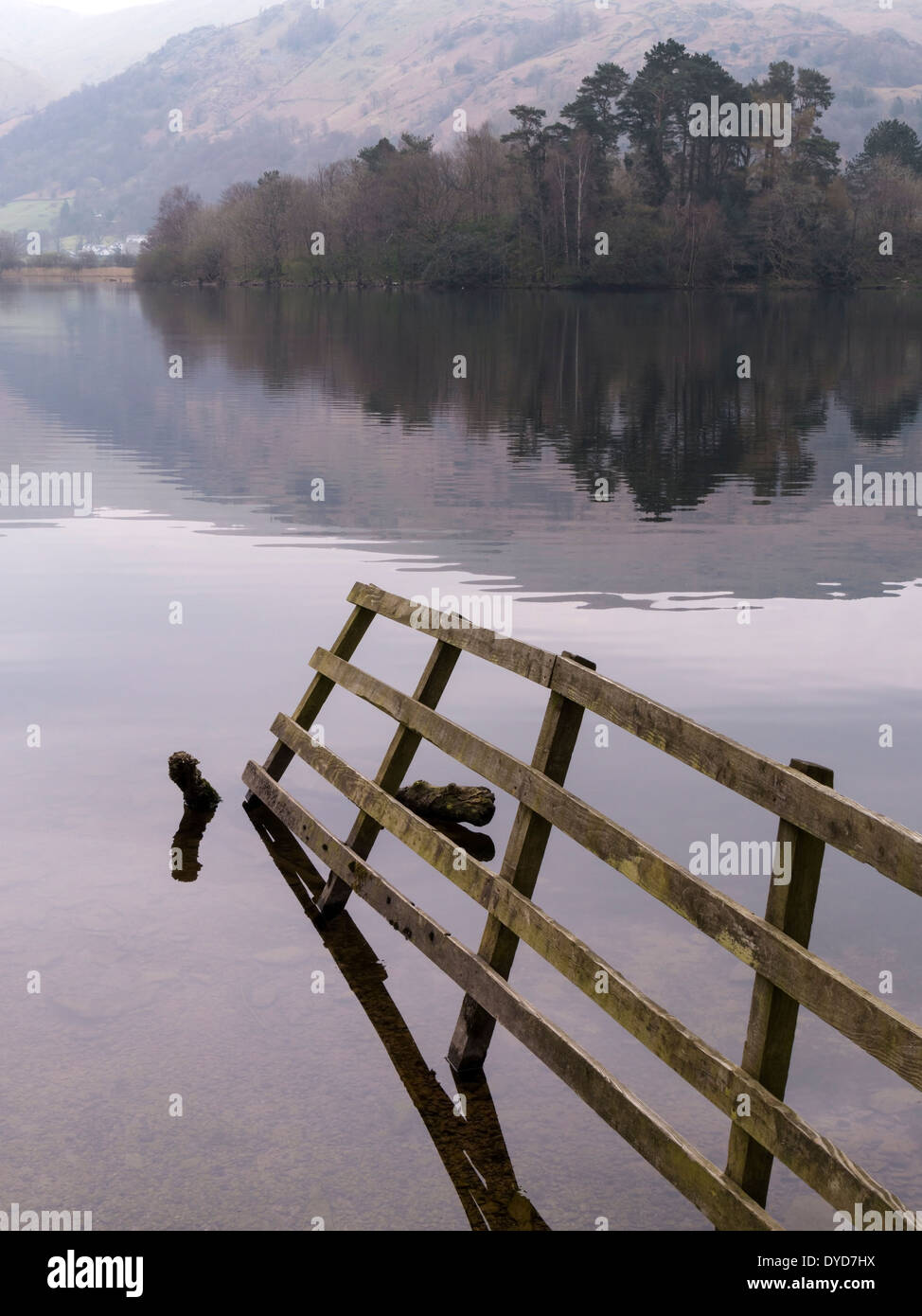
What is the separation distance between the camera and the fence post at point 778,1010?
5520mm

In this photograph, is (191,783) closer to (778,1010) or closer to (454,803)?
(454,803)

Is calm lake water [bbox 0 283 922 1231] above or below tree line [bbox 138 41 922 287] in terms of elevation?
below

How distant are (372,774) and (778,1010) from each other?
6773mm

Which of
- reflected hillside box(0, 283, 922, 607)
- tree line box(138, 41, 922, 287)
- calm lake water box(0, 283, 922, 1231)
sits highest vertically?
tree line box(138, 41, 922, 287)

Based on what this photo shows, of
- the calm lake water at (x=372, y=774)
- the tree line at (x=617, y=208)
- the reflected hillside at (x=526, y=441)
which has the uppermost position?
the tree line at (x=617, y=208)

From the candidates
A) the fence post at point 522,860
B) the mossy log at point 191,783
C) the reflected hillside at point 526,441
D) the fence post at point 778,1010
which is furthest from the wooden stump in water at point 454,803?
the reflected hillside at point 526,441

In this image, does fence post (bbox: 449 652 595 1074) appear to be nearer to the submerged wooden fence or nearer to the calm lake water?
the submerged wooden fence

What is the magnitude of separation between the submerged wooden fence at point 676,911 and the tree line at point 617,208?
147 meters

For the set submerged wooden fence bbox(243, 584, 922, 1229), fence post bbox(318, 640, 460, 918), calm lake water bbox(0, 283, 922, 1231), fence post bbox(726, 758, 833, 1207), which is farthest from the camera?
fence post bbox(318, 640, 460, 918)

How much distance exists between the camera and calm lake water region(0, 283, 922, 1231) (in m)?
6.80

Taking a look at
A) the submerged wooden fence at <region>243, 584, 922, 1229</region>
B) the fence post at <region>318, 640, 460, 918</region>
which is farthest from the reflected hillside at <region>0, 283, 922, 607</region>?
the submerged wooden fence at <region>243, 584, 922, 1229</region>

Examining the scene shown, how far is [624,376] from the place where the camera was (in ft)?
177

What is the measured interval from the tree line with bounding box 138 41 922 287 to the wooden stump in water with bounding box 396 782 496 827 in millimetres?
144143

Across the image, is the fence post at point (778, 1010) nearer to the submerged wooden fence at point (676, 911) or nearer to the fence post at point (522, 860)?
the submerged wooden fence at point (676, 911)
